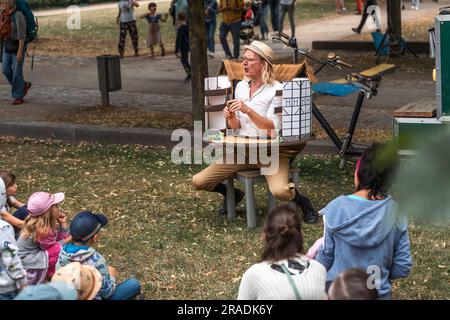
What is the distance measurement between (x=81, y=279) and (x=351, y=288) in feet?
4.73

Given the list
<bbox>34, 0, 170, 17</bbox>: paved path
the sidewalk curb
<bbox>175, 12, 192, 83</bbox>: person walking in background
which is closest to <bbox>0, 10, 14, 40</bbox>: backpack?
the sidewalk curb

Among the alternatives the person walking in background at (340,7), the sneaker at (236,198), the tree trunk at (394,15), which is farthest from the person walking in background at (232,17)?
the person walking in background at (340,7)

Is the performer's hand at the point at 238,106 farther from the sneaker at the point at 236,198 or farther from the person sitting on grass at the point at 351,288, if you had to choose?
the person sitting on grass at the point at 351,288

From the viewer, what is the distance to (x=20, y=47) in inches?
505

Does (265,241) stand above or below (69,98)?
above

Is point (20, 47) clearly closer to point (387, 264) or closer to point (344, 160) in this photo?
point (344, 160)

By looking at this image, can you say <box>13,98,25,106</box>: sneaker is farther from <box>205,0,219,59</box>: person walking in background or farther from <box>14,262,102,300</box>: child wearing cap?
<box>14,262,102,300</box>: child wearing cap

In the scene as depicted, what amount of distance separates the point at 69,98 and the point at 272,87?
742cm

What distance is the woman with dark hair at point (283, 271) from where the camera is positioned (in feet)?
12.8

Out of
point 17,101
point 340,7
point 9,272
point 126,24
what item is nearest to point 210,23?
point 126,24

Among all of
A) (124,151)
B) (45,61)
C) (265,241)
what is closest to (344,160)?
(124,151)

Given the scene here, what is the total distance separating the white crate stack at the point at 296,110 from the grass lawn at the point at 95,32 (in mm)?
13284

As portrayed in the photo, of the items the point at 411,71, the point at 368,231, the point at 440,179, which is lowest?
the point at 411,71

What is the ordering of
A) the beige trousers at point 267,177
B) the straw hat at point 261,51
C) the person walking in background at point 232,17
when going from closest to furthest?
the straw hat at point 261,51, the beige trousers at point 267,177, the person walking in background at point 232,17
